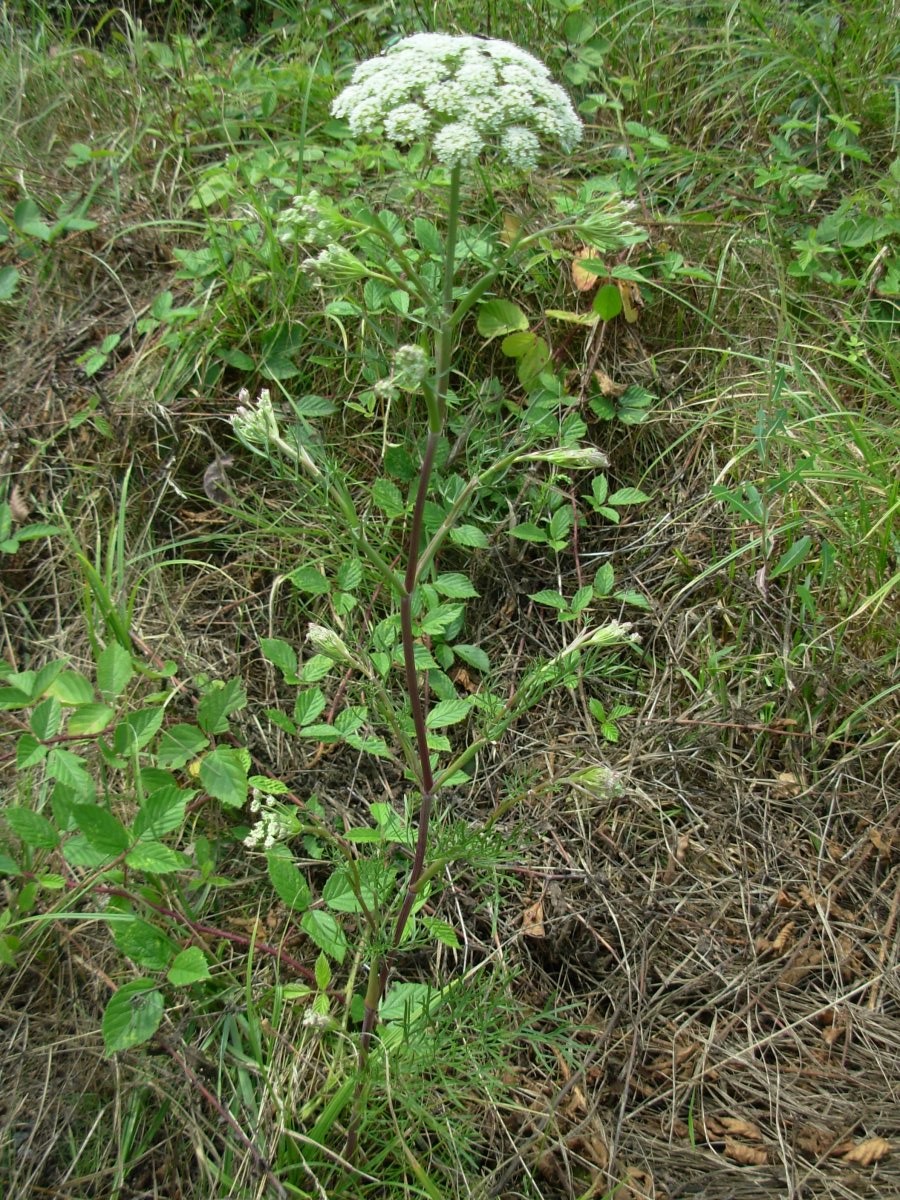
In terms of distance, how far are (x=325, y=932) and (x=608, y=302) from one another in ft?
5.65

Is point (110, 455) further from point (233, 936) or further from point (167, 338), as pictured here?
point (233, 936)

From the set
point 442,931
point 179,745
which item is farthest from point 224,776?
point 442,931

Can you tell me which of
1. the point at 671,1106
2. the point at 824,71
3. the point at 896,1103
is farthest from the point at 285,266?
the point at 896,1103

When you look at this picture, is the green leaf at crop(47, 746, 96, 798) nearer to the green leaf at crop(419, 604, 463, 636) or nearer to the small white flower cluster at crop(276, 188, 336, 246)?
the green leaf at crop(419, 604, 463, 636)

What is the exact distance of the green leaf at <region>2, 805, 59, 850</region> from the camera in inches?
58.2

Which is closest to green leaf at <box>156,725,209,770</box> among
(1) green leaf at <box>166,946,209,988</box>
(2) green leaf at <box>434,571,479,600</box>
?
(1) green leaf at <box>166,946,209,988</box>

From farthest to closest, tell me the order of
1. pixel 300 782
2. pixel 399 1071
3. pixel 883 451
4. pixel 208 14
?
pixel 208 14
pixel 883 451
pixel 300 782
pixel 399 1071

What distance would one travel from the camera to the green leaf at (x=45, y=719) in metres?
1.63

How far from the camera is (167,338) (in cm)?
244

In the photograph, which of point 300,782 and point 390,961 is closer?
point 390,961

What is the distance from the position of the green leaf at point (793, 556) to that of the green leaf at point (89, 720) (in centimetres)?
150

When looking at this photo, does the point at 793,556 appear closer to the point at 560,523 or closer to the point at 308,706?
the point at 560,523

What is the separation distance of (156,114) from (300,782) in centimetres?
234

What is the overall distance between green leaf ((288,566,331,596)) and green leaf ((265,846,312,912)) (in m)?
0.63
